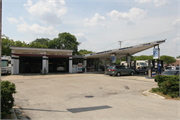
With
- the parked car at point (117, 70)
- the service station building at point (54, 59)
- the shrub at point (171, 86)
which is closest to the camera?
the shrub at point (171, 86)

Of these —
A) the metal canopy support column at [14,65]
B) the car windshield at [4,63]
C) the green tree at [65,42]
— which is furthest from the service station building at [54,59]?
the green tree at [65,42]

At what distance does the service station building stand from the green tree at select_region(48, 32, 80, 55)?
2590 cm

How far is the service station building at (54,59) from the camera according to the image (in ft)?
76.9

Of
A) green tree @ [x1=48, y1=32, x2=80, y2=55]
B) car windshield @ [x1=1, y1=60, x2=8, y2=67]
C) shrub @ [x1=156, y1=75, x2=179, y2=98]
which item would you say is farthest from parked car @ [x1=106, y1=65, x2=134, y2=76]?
A: green tree @ [x1=48, y1=32, x2=80, y2=55]

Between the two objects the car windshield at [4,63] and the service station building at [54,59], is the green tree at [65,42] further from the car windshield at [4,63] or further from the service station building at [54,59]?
the car windshield at [4,63]

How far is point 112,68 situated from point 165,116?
51.8 feet

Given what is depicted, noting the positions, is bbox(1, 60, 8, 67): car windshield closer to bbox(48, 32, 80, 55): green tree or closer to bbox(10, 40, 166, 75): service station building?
bbox(10, 40, 166, 75): service station building

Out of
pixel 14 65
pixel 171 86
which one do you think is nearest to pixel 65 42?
pixel 14 65

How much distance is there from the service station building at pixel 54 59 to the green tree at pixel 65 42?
1020 inches

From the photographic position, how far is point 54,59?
112 feet

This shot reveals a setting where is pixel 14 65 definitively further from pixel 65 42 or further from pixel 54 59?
pixel 65 42

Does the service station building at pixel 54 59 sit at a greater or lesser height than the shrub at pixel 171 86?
greater

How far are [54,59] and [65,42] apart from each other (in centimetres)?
2713

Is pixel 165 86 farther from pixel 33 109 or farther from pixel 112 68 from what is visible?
pixel 112 68
